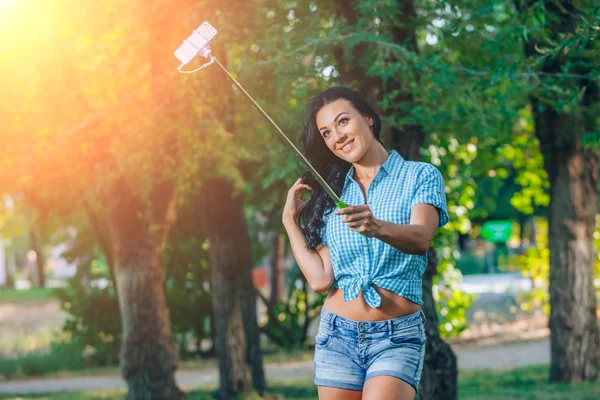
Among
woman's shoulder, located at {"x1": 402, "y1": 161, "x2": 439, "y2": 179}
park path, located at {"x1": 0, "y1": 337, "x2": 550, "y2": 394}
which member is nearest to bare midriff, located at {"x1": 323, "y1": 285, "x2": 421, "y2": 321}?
woman's shoulder, located at {"x1": 402, "y1": 161, "x2": 439, "y2": 179}

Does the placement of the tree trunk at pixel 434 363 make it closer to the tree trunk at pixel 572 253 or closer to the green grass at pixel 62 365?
the tree trunk at pixel 572 253

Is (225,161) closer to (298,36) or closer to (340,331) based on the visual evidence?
(298,36)

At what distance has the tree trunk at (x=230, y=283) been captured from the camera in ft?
32.9

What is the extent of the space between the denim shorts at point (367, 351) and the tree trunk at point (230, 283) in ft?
22.9

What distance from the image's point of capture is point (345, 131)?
Result: 3.21 metres

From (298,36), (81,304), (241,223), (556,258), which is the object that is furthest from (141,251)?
(81,304)

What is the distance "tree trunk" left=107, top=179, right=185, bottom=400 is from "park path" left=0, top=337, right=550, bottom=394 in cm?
222

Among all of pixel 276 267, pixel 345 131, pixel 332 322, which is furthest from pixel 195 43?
pixel 276 267

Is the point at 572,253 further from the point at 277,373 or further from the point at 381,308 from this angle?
the point at 381,308

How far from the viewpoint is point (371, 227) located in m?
2.72

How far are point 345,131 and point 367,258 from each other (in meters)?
0.47

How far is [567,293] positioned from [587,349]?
655 mm

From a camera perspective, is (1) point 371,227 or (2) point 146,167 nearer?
(1) point 371,227

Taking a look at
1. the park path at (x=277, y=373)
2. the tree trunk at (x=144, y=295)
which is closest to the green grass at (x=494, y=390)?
the park path at (x=277, y=373)
